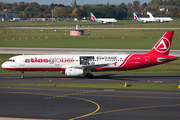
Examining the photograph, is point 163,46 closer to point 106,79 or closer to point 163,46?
point 163,46

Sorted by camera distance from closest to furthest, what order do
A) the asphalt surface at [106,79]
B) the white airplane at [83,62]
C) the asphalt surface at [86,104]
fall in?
the asphalt surface at [86,104] < the asphalt surface at [106,79] < the white airplane at [83,62]

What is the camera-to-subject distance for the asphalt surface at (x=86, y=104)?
27.1 metres

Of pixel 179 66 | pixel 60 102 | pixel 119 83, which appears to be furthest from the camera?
pixel 179 66

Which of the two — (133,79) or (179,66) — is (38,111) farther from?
(179,66)

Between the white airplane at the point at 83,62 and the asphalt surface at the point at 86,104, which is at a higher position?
the white airplane at the point at 83,62

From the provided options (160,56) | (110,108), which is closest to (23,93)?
(110,108)

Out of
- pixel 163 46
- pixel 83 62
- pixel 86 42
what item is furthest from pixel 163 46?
pixel 86 42

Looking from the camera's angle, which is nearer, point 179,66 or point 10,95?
point 10,95

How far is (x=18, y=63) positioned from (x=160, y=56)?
25.0 metres

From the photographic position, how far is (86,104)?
31.4 metres

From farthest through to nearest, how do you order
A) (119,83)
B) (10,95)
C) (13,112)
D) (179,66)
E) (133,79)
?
(179,66) → (133,79) → (119,83) → (10,95) → (13,112)

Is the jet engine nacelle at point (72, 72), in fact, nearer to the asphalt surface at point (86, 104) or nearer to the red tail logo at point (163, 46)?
the asphalt surface at point (86, 104)

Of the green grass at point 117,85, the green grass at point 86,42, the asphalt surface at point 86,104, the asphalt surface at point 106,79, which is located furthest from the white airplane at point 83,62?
the green grass at point 86,42

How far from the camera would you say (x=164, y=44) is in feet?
166
